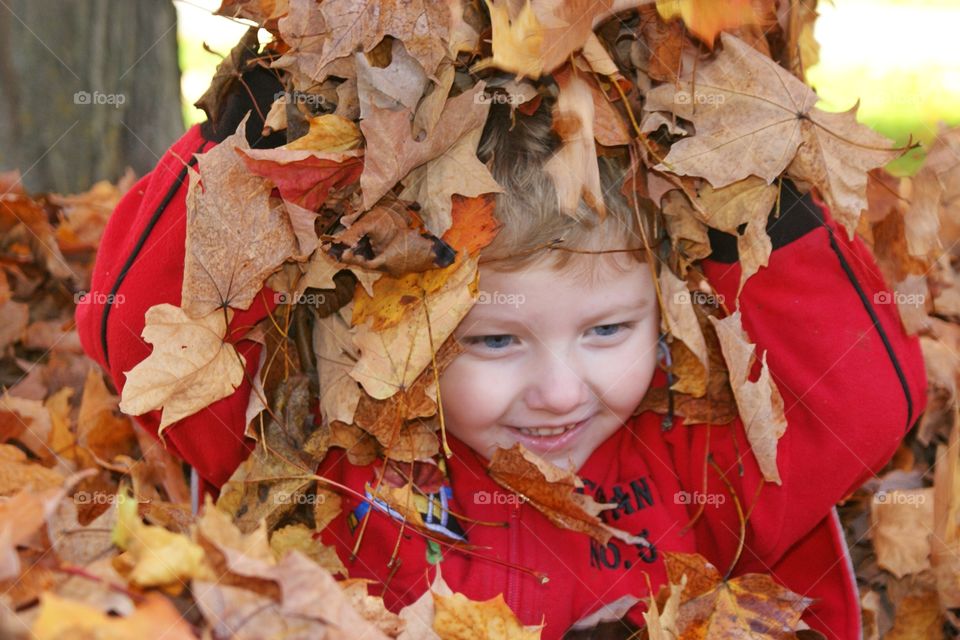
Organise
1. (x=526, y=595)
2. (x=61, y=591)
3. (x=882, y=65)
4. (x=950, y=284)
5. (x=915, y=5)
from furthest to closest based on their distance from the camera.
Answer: (x=915, y=5) → (x=882, y=65) → (x=950, y=284) → (x=526, y=595) → (x=61, y=591)

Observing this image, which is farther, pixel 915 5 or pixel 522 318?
pixel 915 5

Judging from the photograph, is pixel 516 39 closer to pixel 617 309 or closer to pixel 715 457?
pixel 617 309

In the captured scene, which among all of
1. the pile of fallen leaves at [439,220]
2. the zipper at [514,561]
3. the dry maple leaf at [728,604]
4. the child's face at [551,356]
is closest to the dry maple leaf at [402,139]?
the pile of fallen leaves at [439,220]

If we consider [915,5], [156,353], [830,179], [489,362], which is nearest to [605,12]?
[830,179]

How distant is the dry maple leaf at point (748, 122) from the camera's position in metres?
1.80

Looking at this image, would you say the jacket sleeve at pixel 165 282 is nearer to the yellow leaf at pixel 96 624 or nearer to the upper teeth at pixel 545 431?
the upper teeth at pixel 545 431

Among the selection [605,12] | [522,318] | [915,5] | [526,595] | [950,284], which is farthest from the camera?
[915,5]

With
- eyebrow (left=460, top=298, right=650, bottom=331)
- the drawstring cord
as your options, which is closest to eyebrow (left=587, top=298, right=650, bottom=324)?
eyebrow (left=460, top=298, right=650, bottom=331)

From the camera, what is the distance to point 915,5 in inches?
291

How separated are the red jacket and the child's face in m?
0.18

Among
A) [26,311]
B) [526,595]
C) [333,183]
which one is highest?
[333,183]

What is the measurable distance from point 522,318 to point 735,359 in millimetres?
411

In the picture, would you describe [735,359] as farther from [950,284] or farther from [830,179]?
[950,284]

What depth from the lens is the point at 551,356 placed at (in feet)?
6.08
